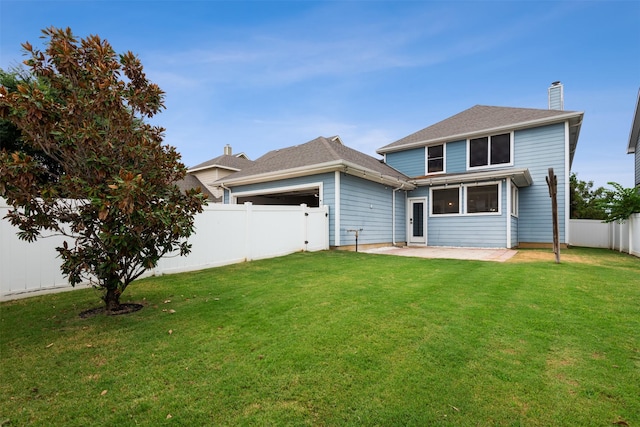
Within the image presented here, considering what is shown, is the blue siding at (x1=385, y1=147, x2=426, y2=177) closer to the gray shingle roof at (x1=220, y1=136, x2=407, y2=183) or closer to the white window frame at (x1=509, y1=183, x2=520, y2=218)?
the gray shingle roof at (x1=220, y1=136, x2=407, y2=183)

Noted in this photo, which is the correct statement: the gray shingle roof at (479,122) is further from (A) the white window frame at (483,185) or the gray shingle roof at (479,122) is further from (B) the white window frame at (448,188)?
(A) the white window frame at (483,185)

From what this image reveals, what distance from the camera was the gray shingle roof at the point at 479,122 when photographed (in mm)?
12383

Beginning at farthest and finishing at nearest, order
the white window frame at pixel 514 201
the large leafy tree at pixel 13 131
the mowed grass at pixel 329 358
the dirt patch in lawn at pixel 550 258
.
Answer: the white window frame at pixel 514 201 < the dirt patch in lawn at pixel 550 258 < the large leafy tree at pixel 13 131 < the mowed grass at pixel 329 358

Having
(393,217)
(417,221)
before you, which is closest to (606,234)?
(417,221)

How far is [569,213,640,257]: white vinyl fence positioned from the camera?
10838 millimetres

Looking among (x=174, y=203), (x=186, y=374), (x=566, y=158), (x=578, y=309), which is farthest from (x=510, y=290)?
(x=566, y=158)

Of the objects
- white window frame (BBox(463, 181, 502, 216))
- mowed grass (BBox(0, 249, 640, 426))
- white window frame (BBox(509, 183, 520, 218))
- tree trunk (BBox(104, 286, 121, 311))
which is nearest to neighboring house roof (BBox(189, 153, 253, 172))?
white window frame (BBox(463, 181, 502, 216))

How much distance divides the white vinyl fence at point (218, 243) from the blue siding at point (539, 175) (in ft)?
29.8

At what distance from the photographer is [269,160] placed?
45.6ft

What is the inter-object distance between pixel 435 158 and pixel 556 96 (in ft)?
20.1

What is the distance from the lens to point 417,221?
45.4 ft

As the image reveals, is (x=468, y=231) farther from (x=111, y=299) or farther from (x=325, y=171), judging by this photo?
(x=111, y=299)

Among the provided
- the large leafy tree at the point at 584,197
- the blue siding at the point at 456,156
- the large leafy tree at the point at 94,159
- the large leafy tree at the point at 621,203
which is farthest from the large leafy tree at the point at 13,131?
the large leafy tree at the point at 584,197

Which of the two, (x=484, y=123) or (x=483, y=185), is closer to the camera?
(x=483, y=185)
